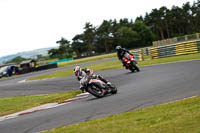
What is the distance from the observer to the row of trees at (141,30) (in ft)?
368

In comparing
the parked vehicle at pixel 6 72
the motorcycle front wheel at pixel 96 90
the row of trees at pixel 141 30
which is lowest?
the parked vehicle at pixel 6 72

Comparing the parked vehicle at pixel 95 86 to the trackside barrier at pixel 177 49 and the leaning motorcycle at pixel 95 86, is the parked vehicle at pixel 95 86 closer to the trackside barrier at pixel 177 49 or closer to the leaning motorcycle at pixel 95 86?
the leaning motorcycle at pixel 95 86

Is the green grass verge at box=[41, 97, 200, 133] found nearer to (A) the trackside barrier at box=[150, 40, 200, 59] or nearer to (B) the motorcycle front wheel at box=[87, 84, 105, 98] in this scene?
(B) the motorcycle front wheel at box=[87, 84, 105, 98]

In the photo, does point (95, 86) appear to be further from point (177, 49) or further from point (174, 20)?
point (174, 20)

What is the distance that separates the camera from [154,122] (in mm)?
6430

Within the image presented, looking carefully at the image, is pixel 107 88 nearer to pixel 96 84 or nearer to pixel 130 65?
pixel 96 84

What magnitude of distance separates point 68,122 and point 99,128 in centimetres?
181

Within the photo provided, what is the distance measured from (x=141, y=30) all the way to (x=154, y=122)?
111 m

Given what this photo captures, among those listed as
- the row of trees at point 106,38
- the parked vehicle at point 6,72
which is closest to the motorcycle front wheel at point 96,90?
the parked vehicle at point 6,72

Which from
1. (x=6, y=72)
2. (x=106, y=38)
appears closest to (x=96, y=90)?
(x=6, y=72)

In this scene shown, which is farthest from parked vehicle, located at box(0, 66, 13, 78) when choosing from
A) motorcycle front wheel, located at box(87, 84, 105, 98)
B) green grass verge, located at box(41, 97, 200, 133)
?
green grass verge, located at box(41, 97, 200, 133)

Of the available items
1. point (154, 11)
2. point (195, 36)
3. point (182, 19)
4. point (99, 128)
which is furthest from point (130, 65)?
point (182, 19)

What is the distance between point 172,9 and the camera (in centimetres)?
12094

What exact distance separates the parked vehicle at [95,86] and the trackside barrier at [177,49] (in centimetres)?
2019
